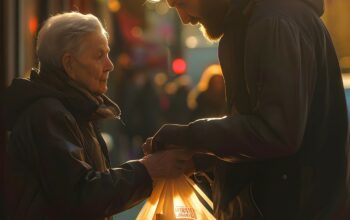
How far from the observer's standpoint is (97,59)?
338cm

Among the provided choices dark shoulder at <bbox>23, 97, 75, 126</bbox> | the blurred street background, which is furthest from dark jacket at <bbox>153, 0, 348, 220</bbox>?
the blurred street background

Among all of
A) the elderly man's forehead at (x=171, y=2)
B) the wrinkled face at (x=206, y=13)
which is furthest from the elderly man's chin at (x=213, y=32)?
the elderly man's forehead at (x=171, y=2)

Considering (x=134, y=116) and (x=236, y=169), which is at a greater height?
(x=236, y=169)

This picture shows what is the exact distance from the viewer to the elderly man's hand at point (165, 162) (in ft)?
10.2

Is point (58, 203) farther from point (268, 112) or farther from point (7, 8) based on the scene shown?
point (7, 8)

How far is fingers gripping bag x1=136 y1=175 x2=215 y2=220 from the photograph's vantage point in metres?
3.25

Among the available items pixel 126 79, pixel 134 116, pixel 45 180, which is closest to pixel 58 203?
pixel 45 180

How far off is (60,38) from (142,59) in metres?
18.6

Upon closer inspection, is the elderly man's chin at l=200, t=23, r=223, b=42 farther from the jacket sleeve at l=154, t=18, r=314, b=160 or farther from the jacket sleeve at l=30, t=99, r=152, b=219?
the jacket sleeve at l=30, t=99, r=152, b=219

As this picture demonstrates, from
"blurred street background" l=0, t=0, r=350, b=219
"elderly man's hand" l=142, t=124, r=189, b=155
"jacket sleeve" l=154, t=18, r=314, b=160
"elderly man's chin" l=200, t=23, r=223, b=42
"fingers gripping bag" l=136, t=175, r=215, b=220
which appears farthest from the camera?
"blurred street background" l=0, t=0, r=350, b=219

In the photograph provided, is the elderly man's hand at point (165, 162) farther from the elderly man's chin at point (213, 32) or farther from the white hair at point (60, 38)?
the white hair at point (60, 38)

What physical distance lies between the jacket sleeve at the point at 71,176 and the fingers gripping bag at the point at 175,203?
6.6 inches

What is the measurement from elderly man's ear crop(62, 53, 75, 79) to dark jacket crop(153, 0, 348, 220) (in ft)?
1.65

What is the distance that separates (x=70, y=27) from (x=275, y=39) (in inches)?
→ 37.5
